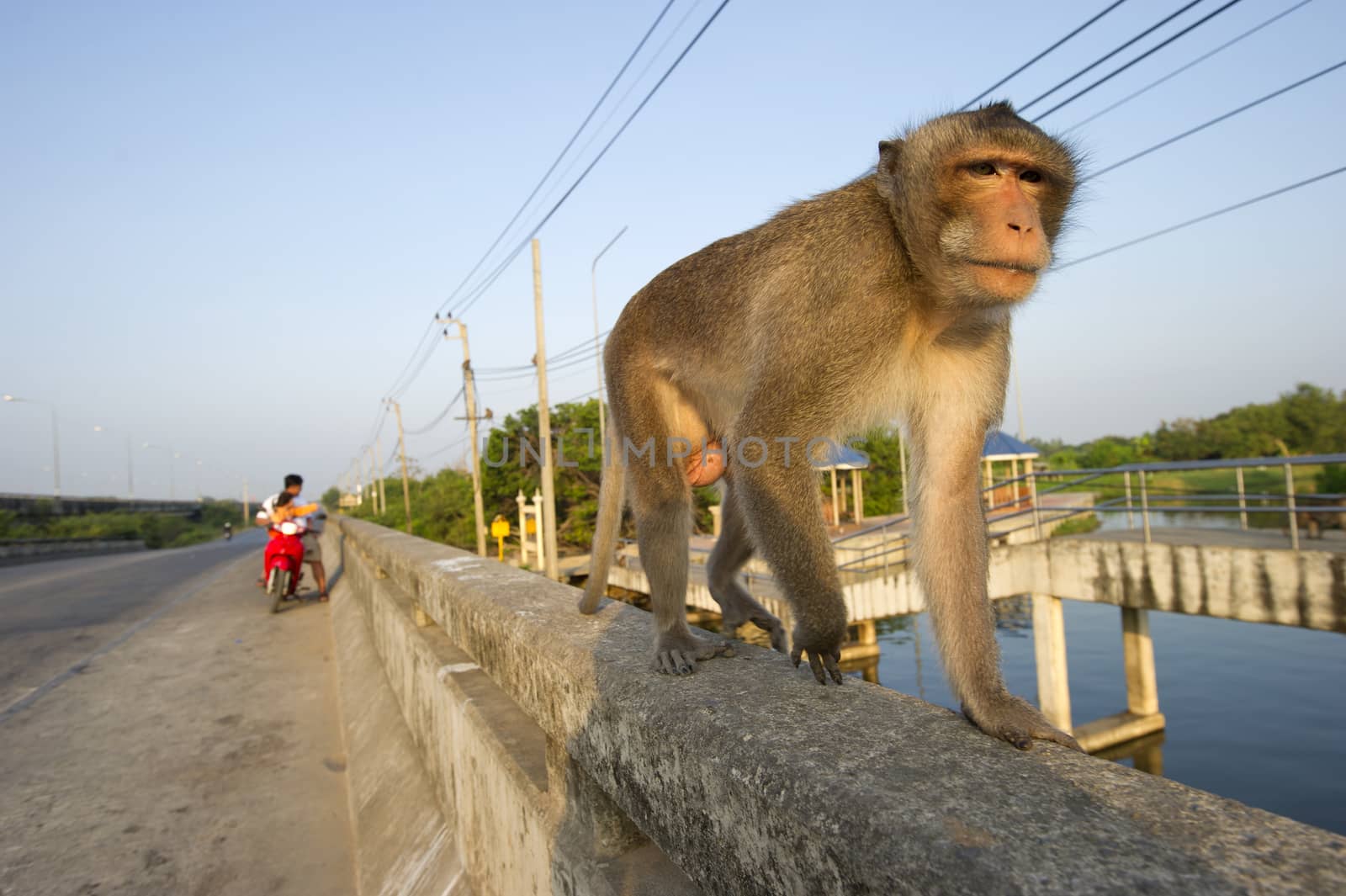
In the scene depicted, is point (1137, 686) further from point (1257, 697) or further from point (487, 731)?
point (487, 731)

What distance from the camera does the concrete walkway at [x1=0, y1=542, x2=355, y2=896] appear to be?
3.58 metres

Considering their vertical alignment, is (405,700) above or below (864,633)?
above

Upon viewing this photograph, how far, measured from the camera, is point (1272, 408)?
2299 inches

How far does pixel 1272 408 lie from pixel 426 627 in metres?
70.4

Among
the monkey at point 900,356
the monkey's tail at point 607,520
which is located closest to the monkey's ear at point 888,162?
the monkey at point 900,356

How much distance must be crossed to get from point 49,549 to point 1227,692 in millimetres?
30719

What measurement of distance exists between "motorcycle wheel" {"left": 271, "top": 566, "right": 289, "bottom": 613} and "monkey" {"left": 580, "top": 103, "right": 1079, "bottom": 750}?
8.89 m

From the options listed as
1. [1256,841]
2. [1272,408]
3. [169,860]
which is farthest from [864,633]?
[1272,408]

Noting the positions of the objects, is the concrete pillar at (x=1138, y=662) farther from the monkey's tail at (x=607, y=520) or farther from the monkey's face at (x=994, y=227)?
the monkey's face at (x=994, y=227)

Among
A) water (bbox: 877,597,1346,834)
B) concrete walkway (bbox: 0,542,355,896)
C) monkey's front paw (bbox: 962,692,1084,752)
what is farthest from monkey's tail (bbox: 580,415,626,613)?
water (bbox: 877,597,1346,834)

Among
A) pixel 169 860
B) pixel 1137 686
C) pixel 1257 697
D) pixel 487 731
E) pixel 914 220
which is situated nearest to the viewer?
pixel 914 220

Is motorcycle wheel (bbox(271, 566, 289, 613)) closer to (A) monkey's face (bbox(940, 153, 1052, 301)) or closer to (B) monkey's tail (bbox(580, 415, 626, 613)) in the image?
(B) monkey's tail (bbox(580, 415, 626, 613))

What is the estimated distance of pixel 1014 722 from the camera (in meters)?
1.69

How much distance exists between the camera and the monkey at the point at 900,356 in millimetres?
2141
